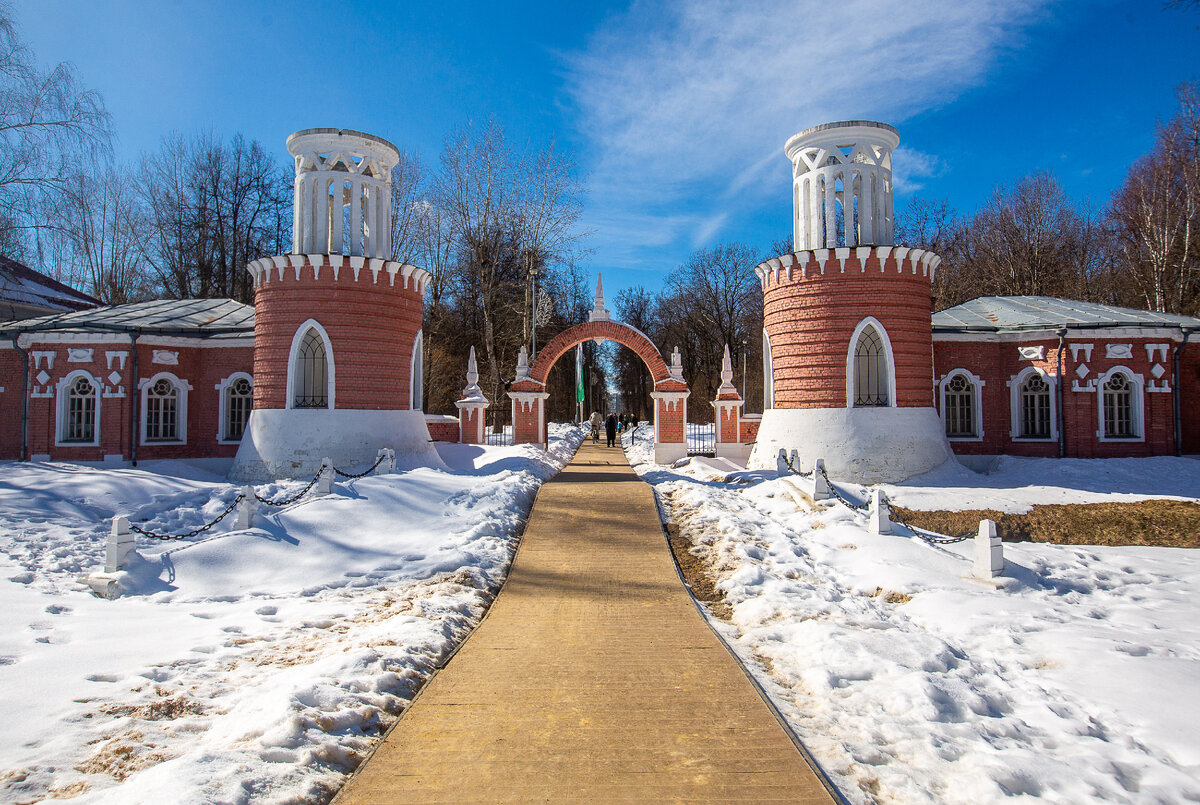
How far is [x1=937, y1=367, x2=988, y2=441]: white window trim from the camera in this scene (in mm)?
18469

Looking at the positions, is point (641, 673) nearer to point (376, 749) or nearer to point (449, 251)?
point (376, 749)

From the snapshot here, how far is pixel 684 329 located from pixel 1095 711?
1861 inches

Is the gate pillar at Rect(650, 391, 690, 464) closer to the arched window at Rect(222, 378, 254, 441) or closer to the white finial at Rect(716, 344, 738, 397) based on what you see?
the white finial at Rect(716, 344, 738, 397)

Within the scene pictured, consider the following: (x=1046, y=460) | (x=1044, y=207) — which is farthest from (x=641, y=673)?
(x=1044, y=207)

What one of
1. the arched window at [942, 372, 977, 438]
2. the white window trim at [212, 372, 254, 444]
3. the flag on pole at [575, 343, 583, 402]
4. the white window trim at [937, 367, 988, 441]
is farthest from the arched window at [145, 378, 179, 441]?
Result: the arched window at [942, 372, 977, 438]

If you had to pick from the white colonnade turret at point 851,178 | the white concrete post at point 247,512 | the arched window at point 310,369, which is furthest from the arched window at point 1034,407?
the white concrete post at point 247,512

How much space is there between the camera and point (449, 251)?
32094 mm

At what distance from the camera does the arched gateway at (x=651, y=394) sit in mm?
20453

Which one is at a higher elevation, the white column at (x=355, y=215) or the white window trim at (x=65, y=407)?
the white column at (x=355, y=215)

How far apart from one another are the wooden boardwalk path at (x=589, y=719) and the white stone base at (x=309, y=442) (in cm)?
979

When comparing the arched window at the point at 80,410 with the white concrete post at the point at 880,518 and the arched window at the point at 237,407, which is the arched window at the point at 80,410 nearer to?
the arched window at the point at 237,407

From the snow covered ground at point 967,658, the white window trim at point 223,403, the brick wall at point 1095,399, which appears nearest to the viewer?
Result: the snow covered ground at point 967,658

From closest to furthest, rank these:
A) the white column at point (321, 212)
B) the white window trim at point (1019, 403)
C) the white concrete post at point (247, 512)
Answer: the white concrete post at point (247, 512) → the white column at point (321, 212) → the white window trim at point (1019, 403)

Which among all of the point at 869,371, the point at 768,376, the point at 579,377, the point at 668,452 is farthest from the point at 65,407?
the point at 579,377
